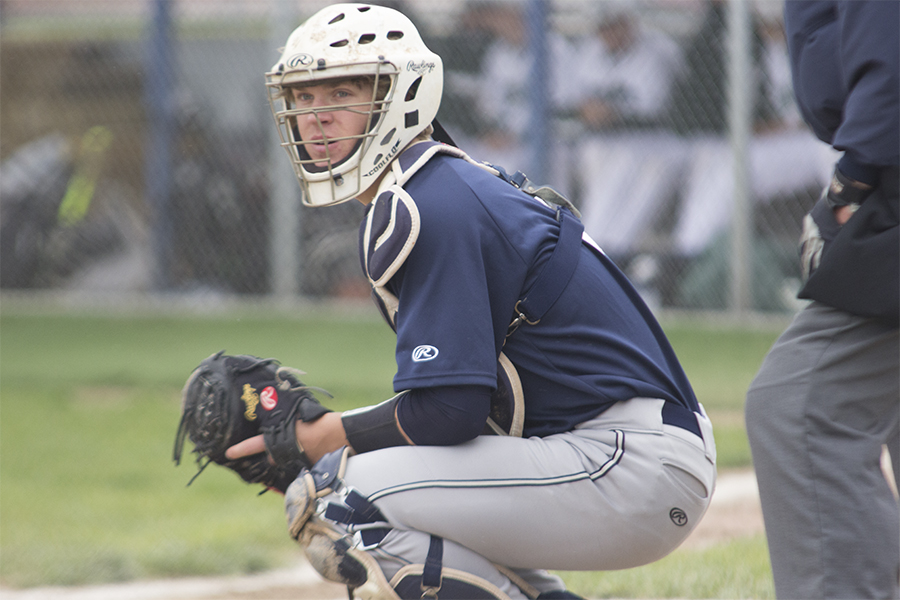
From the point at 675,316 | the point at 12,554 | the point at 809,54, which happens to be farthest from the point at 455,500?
the point at 675,316

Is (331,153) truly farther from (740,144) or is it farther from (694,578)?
(740,144)

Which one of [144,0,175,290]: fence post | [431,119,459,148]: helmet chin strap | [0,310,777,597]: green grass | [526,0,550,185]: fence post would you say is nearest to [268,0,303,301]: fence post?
[0,310,777,597]: green grass

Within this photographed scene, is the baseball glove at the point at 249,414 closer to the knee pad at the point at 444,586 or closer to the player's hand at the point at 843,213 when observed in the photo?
the knee pad at the point at 444,586

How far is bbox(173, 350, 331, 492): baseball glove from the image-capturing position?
8.11 ft

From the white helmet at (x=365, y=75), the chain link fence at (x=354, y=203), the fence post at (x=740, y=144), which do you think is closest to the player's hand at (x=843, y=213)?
the white helmet at (x=365, y=75)

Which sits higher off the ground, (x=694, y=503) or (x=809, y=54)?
(x=809, y=54)

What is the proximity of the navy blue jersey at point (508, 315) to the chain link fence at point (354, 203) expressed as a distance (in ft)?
18.6

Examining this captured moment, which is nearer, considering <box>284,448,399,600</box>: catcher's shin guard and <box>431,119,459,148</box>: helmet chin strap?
<box>284,448,399,600</box>: catcher's shin guard

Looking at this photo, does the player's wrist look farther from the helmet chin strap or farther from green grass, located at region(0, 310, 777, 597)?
green grass, located at region(0, 310, 777, 597)

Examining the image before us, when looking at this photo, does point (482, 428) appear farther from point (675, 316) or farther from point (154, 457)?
point (675, 316)

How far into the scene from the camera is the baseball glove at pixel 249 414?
2471 mm

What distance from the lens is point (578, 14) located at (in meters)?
8.30

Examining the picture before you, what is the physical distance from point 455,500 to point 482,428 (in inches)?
7.2

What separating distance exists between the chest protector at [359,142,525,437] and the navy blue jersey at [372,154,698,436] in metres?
0.03
